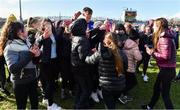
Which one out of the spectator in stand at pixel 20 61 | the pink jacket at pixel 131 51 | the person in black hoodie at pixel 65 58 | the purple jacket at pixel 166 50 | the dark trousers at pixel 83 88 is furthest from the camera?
the person in black hoodie at pixel 65 58

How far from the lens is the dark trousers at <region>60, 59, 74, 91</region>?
6977 mm

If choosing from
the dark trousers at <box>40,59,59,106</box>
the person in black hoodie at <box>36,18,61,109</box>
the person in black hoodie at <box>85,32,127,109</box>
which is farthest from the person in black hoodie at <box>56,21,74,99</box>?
the person in black hoodie at <box>85,32,127,109</box>

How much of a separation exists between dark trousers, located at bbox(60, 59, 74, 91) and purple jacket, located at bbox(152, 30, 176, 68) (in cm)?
200

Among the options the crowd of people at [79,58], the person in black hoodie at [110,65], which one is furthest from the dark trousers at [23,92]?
the person in black hoodie at [110,65]

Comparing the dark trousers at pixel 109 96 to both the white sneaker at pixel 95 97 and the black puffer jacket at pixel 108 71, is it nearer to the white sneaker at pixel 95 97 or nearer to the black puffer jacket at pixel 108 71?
the black puffer jacket at pixel 108 71

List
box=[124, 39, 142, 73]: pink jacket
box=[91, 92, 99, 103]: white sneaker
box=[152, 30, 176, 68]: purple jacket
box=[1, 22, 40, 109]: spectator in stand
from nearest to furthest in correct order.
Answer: box=[1, 22, 40, 109]: spectator in stand, box=[152, 30, 176, 68]: purple jacket, box=[124, 39, 142, 73]: pink jacket, box=[91, 92, 99, 103]: white sneaker

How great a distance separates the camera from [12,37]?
4879 mm

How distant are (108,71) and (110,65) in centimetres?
11

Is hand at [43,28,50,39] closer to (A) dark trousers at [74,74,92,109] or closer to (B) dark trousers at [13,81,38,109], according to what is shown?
(A) dark trousers at [74,74,92,109]

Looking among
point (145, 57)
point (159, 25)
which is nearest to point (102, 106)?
point (159, 25)

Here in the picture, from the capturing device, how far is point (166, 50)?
582 cm

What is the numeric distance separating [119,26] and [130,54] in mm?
649

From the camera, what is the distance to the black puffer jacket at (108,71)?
5.17 metres

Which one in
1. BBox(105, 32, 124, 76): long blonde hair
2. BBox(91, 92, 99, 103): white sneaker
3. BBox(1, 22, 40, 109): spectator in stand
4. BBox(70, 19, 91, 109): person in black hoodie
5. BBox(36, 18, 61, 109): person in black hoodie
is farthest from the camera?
BBox(91, 92, 99, 103): white sneaker
